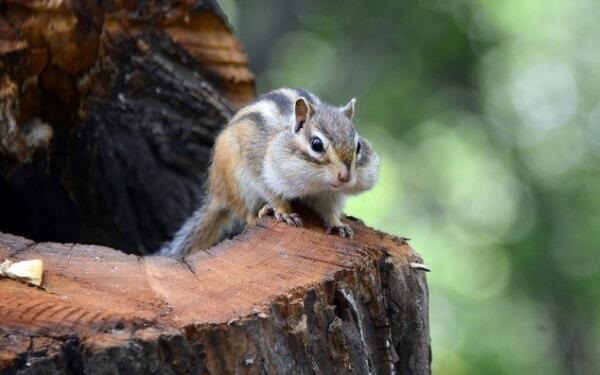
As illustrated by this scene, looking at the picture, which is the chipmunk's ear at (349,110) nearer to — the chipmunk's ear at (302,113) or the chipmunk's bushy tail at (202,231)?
the chipmunk's ear at (302,113)

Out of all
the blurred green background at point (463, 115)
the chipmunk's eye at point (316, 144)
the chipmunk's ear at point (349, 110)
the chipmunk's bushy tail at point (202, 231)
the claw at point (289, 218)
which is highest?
the blurred green background at point (463, 115)

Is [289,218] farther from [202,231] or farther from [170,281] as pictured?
[202,231]

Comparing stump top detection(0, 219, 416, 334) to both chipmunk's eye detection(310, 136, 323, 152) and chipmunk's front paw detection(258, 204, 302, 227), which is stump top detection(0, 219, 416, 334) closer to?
chipmunk's front paw detection(258, 204, 302, 227)

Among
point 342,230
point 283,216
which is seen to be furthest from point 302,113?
point 342,230

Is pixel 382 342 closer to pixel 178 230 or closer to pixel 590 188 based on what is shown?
pixel 178 230

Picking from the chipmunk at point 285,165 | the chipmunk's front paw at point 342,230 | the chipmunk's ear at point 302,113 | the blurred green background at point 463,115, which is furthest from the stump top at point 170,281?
the blurred green background at point 463,115

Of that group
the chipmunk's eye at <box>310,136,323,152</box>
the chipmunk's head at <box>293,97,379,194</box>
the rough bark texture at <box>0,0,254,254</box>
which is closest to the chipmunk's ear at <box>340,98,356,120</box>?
the chipmunk's head at <box>293,97,379,194</box>
